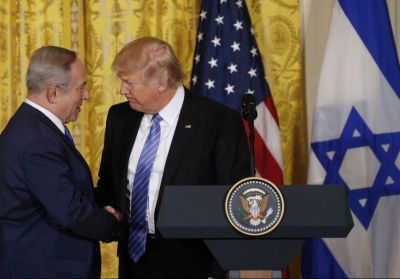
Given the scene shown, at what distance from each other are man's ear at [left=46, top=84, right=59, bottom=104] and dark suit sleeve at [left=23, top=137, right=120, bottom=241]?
0.18 m

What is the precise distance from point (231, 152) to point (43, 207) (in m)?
0.80

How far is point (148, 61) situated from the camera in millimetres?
3059

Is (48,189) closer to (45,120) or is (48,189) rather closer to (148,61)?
(45,120)

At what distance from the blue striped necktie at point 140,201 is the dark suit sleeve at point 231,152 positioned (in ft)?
0.90

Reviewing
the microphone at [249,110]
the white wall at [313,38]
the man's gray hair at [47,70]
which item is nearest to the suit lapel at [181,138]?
the microphone at [249,110]

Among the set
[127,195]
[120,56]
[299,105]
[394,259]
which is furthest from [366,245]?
[120,56]

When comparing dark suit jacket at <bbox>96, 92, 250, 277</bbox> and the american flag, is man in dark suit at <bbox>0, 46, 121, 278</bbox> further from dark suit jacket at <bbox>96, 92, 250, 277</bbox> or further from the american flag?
the american flag

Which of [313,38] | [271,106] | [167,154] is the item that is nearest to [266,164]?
[271,106]

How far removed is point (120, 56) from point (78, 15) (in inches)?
64.8

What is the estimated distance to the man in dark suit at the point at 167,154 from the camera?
3.04 m

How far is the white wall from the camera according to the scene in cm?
462

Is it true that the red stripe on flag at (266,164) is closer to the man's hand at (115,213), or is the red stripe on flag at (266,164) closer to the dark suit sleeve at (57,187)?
the man's hand at (115,213)

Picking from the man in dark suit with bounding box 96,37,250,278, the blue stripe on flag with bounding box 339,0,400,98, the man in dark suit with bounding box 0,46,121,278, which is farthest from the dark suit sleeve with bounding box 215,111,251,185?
the blue stripe on flag with bounding box 339,0,400,98

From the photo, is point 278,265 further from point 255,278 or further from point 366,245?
point 366,245
